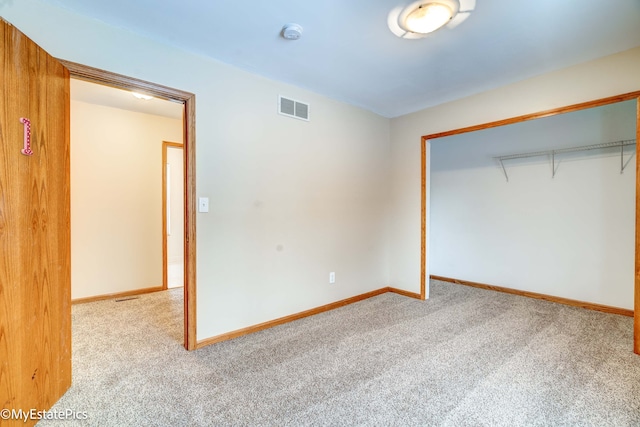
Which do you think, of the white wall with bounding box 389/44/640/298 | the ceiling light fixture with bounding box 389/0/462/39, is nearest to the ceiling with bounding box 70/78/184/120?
the ceiling light fixture with bounding box 389/0/462/39

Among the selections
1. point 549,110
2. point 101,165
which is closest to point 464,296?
point 549,110

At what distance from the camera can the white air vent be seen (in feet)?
9.20

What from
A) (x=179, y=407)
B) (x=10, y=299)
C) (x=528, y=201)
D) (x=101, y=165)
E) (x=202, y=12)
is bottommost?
(x=179, y=407)

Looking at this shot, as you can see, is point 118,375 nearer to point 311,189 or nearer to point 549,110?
point 311,189

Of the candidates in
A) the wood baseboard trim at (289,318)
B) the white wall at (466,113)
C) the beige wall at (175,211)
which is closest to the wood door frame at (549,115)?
the white wall at (466,113)

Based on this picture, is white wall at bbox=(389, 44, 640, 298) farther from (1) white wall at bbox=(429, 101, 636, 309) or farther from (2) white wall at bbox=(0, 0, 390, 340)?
(1) white wall at bbox=(429, 101, 636, 309)

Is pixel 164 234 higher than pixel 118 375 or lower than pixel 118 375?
higher

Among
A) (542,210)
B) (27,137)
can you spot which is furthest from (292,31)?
(542,210)

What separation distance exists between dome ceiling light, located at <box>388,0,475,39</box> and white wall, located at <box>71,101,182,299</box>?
3.46m

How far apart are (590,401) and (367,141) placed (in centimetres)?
303

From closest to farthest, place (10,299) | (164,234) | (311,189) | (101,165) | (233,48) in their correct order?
1. (10,299)
2. (233,48)
3. (311,189)
4. (101,165)
5. (164,234)

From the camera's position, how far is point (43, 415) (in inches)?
60.8

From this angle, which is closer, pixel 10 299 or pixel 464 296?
pixel 10 299

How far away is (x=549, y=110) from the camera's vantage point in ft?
8.57
